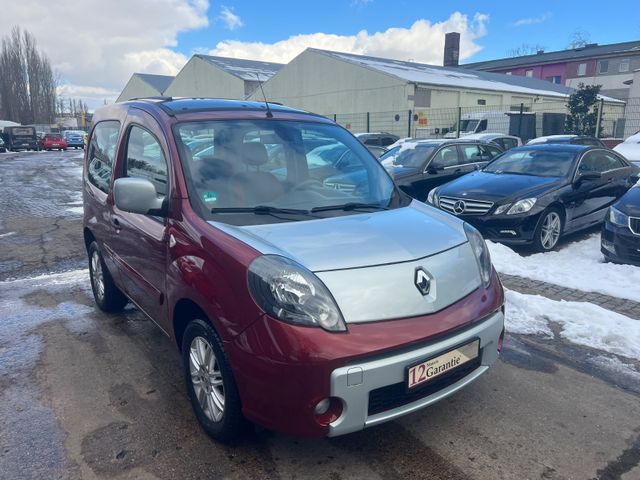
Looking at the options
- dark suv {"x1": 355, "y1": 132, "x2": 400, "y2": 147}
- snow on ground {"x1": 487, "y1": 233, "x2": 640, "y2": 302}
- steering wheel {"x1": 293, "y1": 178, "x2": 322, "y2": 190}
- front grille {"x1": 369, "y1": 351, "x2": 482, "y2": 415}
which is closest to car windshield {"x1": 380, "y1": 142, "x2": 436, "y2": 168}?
snow on ground {"x1": 487, "y1": 233, "x2": 640, "y2": 302}

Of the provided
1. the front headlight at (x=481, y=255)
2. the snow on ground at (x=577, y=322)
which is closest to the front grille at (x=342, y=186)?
the front headlight at (x=481, y=255)

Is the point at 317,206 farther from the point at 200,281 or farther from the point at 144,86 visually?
the point at 144,86

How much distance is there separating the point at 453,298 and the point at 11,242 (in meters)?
7.82

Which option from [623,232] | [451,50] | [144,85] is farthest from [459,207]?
[144,85]

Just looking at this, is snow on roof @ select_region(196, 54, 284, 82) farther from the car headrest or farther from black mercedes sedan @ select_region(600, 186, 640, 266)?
the car headrest

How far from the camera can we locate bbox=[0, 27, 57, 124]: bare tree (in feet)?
215

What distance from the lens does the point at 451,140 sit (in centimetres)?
1077

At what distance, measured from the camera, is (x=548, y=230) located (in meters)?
7.09

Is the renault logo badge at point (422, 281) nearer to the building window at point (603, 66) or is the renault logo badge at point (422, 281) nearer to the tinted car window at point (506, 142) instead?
the tinted car window at point (506, 142)

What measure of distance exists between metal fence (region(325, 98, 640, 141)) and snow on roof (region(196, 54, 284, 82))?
1261 centimetres

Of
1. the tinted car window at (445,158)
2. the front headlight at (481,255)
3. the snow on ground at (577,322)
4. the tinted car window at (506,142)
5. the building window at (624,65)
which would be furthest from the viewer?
the building window at (624,65)

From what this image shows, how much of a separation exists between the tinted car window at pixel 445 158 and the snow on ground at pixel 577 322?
18.4 ft

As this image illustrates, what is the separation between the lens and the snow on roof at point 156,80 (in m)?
53.8

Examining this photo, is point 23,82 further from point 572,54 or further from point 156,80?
point 572,54
